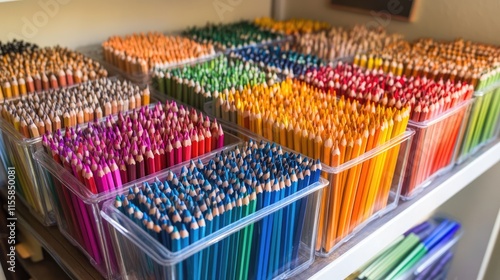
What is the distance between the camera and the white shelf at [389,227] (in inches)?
27.0

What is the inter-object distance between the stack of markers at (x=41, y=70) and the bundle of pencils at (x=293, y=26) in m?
0.63

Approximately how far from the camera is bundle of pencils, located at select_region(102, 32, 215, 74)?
1.02 meters

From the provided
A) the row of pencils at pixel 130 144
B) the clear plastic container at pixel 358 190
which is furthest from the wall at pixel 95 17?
the clear plastic container at pixel 358 190

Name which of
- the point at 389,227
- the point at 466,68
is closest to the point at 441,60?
the point at 466,68

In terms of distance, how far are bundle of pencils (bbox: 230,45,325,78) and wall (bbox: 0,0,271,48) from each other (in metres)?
0.30

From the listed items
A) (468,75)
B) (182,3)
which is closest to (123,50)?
(182,3)

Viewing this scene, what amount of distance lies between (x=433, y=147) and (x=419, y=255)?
536mm

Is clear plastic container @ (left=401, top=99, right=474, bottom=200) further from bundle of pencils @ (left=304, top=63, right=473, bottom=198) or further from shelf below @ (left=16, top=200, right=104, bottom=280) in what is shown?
shelf below @ (left=16, top=200, right=104, bottom=280)

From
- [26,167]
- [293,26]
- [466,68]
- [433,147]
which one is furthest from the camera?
[293,26]

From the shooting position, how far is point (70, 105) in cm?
76

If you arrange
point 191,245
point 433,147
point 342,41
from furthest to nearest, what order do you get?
1. point 342,41
2. point 433,147
3. point 191,245

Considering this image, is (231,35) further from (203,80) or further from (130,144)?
(130,144)

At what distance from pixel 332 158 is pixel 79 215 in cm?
39

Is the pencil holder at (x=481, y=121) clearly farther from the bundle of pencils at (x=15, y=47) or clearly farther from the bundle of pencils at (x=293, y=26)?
the bundle of pencils at (x=15, y=47)
